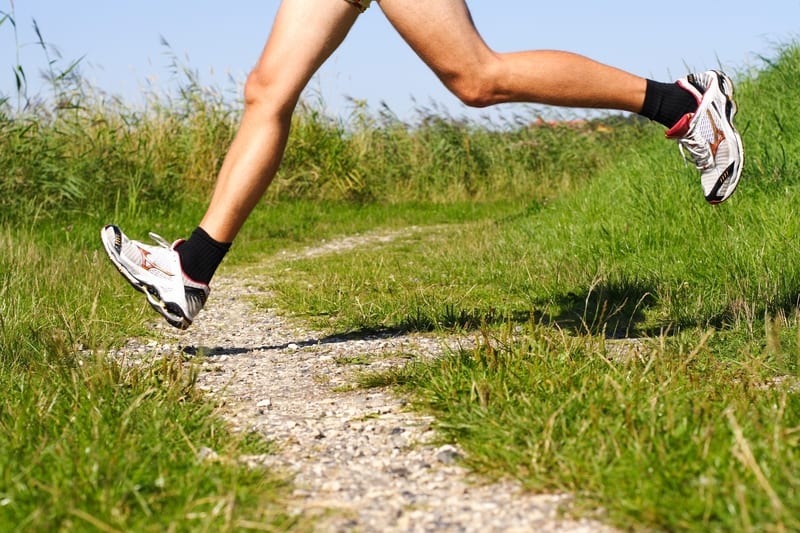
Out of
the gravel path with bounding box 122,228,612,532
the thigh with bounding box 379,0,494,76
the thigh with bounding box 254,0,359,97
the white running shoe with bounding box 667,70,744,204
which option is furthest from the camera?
the white running shoe with bounding box 667,70,744,204

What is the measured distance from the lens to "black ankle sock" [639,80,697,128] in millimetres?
3340

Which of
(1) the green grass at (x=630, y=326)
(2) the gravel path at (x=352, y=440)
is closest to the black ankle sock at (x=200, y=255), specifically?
(2) the gravel path at (x=352, y=440)

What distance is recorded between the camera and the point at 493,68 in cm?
318

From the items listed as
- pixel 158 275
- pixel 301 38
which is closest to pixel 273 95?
pixel 301 38

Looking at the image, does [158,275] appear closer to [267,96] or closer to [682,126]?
[267,96]

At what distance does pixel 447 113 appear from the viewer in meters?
13.5

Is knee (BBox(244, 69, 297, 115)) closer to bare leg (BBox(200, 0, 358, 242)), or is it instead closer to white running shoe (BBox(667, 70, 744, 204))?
bare leg (BBox(200, 0, 358, 242))

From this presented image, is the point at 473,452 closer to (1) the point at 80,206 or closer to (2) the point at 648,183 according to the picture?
(2) the point at 648,183

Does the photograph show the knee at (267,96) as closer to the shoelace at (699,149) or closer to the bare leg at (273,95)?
the bare leg at (273,95)

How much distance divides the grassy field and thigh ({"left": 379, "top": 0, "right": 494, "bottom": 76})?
2.97ft

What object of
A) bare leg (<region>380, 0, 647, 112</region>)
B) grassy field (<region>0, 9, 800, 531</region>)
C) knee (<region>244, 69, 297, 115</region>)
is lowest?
grassy field (<region>0, 9, 800, 531</region>)

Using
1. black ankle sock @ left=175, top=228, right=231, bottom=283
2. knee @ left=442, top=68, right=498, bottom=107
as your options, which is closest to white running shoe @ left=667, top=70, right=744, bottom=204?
knee @ left=442, top=68, right=498, bottom=107

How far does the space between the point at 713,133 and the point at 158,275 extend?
2.04 metres

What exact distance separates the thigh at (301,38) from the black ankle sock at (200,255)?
602mm
